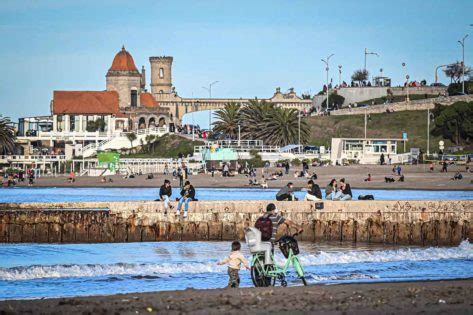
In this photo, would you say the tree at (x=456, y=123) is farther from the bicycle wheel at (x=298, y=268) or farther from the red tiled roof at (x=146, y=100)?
the bicycle wheel at (x=298, y=268)

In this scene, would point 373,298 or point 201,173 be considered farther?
point 201,173

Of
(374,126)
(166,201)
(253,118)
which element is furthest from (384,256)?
(374,126)

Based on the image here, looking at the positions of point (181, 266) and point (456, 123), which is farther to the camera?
point (456, 123)

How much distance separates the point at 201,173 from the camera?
88250 mm

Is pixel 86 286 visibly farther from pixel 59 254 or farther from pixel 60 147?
pixel 60 147

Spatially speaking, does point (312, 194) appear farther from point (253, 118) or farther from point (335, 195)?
point (253, 118)

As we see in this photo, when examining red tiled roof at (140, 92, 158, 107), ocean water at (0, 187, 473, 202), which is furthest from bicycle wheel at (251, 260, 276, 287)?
red tiled roof at (140, 92, 158, 107)

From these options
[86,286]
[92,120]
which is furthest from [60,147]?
[86,286]

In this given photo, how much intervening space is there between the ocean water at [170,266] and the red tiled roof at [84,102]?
378 feet

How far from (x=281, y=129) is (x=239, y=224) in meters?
80.7

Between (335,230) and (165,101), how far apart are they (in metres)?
165

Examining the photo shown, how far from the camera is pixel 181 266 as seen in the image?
92.0 ft

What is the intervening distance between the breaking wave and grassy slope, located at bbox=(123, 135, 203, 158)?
93.6m

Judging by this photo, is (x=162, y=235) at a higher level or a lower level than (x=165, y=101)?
lower
